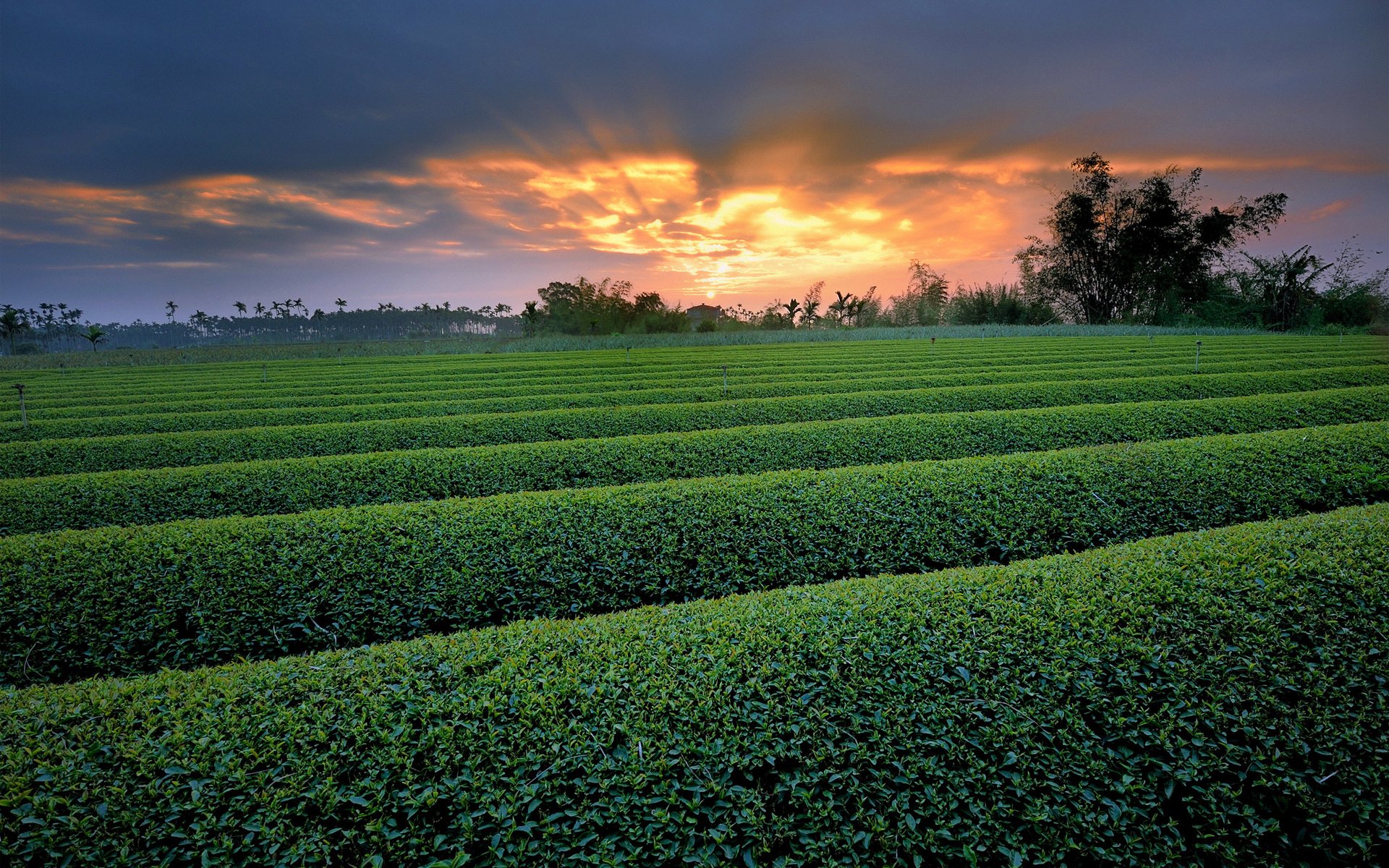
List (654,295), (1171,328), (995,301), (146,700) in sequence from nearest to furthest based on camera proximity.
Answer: (146,700)
(1171,328)
(995,301)
(654,295)

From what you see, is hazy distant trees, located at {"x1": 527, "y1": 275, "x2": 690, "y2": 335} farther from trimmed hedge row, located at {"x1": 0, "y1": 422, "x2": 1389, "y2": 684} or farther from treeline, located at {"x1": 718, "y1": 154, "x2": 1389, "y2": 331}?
trimmed hedge row, located at {"x1": 0, "y1": 422, "x2": 1389, "y2": 684}

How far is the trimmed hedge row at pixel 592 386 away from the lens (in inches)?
653

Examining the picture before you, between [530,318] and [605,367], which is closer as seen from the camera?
[605,367]

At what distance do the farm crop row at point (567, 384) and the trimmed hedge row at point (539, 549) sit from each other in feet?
36.2

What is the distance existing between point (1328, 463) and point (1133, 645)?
6658 mm

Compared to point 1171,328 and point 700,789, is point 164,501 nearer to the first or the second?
point 700,789

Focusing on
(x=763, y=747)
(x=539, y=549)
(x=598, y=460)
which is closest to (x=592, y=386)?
(x=598, y=460)

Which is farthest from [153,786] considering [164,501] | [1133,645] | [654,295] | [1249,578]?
[654,295]

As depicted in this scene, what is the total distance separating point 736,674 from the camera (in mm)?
2648

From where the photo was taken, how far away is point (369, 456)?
838 cm

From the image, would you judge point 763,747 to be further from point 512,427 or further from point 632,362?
point 632,362

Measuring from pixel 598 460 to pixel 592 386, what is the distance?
36.5 feet

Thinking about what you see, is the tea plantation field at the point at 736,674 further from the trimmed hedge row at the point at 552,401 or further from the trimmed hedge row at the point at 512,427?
the trimmed hedge row at the point at 552,401

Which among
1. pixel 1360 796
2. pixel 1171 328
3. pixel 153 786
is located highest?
pixel 1171 328
